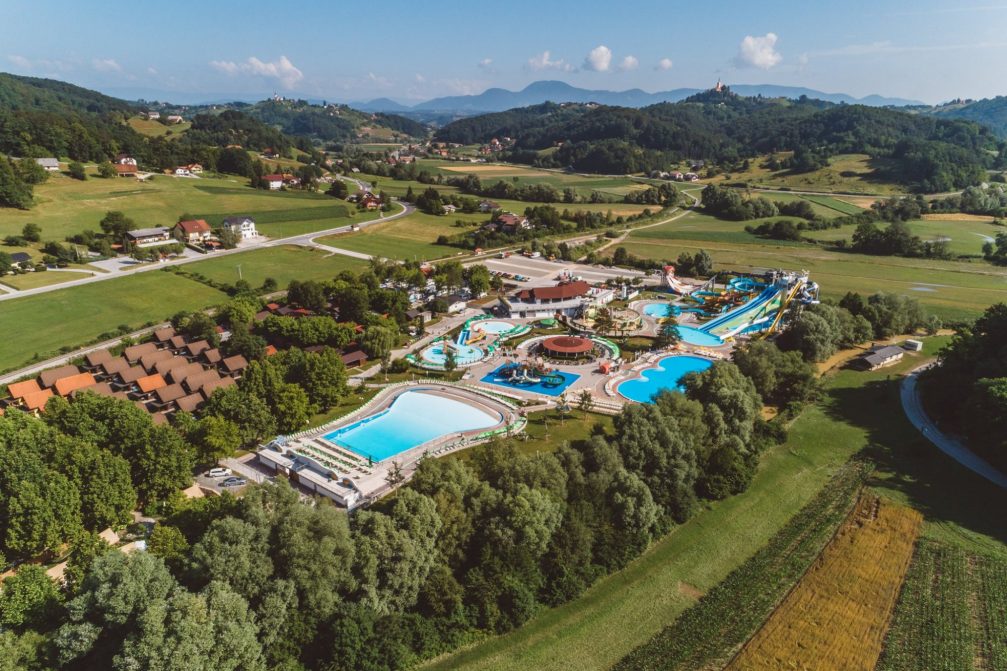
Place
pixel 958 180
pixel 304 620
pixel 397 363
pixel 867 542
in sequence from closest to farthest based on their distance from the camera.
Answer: pixel 304 620 < pixel 867 542 < pixel 397 363 < pixel 958 180

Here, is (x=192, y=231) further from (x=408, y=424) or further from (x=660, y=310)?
(x=660, y=310)

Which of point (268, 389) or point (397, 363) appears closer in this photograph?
point (268, 389)

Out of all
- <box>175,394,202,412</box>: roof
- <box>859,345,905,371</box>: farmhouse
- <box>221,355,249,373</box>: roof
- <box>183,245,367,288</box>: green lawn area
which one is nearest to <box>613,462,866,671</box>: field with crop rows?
<box>859,345,905,371</box>: farmhouse

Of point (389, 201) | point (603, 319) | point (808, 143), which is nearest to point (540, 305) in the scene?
point (603, 319)

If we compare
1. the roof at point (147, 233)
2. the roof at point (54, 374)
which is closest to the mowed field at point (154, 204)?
the roof at point (147, 233)

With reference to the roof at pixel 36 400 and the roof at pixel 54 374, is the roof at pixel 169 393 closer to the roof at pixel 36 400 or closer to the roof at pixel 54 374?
the roof at pixel 36 400

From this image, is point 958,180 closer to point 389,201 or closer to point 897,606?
point 389,201

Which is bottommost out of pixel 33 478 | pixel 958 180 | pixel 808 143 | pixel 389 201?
pixel 33 478
